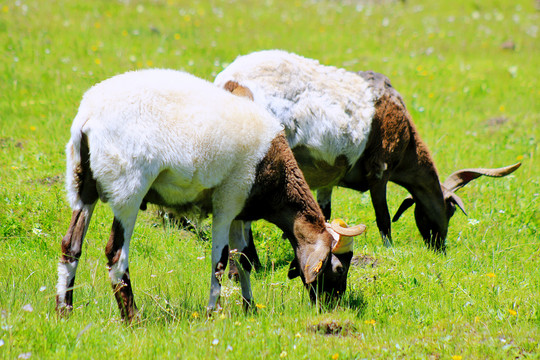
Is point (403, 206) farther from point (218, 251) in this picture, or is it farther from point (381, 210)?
point (218, 251)

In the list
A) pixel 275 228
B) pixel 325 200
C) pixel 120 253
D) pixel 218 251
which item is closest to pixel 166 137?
pixel 120 253

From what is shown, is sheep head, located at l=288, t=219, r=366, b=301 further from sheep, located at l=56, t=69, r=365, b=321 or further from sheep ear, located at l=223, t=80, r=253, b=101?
sheep ear, located at l=223, t=80, r=253, b=101

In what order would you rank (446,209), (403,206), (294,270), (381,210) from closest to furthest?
(294,270)
(381,210)
(446,209)
(403,206)

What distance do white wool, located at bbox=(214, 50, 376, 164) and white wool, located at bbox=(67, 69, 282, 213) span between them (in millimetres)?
956

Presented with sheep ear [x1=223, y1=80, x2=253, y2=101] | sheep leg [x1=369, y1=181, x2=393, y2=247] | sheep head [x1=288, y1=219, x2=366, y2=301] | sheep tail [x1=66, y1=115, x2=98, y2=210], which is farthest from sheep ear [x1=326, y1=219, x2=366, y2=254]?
sheep tail [x1=66, y1=115, x2=98, y2=210]

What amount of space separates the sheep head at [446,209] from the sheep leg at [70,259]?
4105 mm

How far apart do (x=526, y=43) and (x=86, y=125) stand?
548 inches

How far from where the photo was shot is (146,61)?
1132 centimetres

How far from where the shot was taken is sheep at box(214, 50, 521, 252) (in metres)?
6.20

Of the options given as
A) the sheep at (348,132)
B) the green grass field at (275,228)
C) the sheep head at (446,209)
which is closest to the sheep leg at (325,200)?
the sheep at (348,132)

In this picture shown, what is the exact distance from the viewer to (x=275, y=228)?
292 inches

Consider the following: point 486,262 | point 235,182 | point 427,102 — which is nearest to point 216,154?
point 235,182

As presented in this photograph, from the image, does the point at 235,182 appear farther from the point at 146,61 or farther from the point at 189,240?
the point at 146,61

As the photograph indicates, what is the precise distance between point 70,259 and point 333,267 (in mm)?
2226
